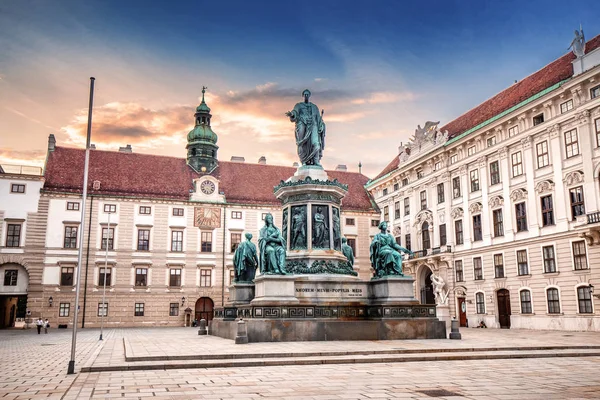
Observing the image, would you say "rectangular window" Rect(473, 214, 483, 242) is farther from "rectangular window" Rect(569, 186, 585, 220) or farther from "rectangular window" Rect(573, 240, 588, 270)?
"rectangular window" Rect(573, 240, 588, 270)

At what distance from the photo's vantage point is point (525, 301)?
3584 cm

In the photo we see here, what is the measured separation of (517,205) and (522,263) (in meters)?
3.87

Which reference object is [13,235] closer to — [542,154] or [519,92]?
[542,154]

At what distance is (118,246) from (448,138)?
3008 cm

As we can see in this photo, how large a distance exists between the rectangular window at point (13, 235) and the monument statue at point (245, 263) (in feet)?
106

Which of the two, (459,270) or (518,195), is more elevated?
(518,195)

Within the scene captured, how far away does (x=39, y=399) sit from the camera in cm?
837

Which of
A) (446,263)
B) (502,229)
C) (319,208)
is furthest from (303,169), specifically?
(446,263)

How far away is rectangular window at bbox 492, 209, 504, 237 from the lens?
38.8 metres

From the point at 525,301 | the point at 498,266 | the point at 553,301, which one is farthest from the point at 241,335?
the point at 498,266

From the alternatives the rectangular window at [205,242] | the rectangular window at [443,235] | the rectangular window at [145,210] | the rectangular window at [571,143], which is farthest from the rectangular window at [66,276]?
the rectangular window at [571,143]

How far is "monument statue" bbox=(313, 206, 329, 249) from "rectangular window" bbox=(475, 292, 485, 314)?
76.2ft

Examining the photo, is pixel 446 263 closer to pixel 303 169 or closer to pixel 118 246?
pixel 303 169

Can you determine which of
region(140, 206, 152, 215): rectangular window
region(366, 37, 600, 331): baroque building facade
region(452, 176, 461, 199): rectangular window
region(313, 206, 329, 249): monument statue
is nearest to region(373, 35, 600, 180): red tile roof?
region(366, 37, 600, 331): baroque building facade
